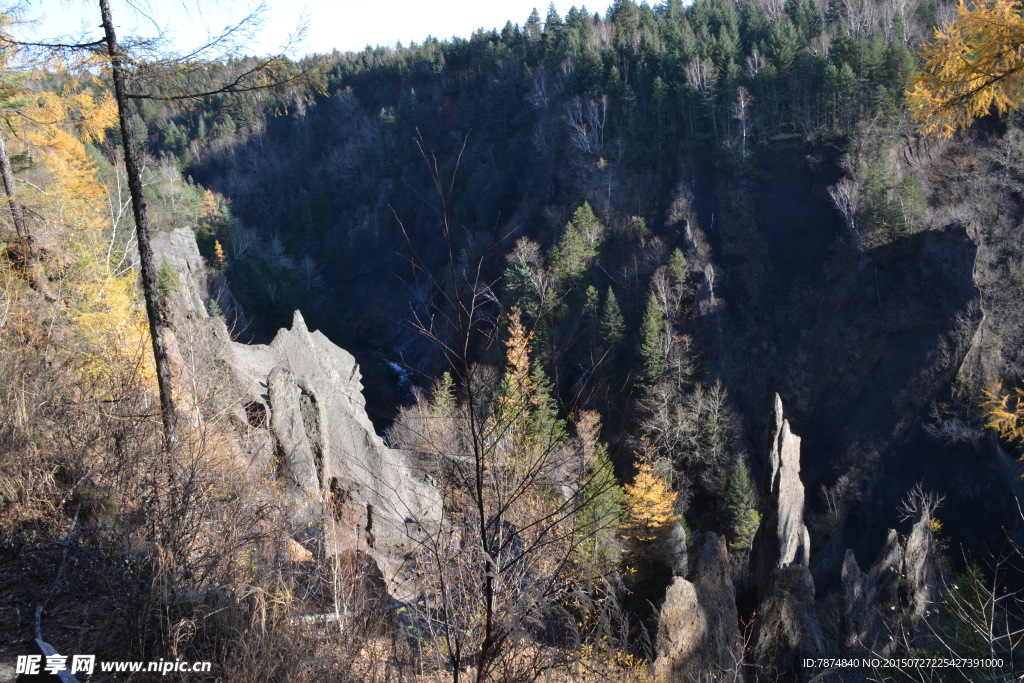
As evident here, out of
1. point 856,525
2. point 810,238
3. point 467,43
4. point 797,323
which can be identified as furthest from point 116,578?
point 467,43

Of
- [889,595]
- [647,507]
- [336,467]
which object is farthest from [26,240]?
[647,507]

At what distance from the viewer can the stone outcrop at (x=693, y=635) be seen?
377 inches

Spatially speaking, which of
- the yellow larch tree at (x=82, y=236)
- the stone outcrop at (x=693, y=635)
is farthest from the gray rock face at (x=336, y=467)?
the stone outcrop at (x=693, y=635)

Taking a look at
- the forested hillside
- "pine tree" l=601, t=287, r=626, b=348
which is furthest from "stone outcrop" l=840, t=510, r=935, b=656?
"pine tree" l=601, t=287, r=626, b=348

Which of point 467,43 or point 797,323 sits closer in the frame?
point 797,323

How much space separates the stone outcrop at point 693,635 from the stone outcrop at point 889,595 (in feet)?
8.40

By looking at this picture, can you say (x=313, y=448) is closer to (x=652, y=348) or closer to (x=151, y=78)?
(x=151, y=78)

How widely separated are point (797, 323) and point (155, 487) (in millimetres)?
32518

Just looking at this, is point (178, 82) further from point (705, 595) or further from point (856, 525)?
point (856, 525)

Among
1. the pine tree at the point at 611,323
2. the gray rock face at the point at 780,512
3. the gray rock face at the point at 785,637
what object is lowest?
the gray rock face at the point at 785,637

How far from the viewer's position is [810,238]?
34.1 meters

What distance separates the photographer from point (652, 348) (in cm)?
2756

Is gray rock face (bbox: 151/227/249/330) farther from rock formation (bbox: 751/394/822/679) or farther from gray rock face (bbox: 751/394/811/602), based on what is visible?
rock formation (bbox: 751/394/822/679)

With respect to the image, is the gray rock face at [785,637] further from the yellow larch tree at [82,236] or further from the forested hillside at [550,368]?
the yellow larch tree at [82,236]
